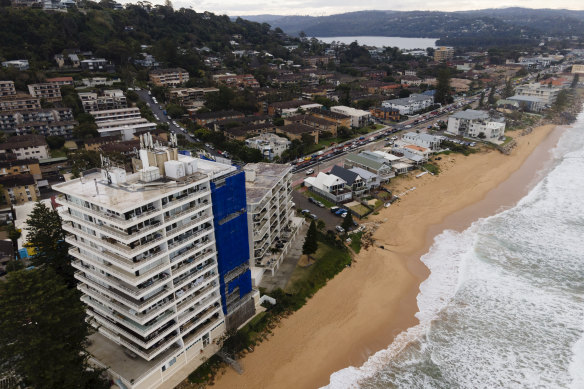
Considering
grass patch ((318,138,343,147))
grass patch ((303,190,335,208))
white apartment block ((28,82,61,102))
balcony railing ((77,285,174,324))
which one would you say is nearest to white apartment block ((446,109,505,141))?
grass patch ((318,138,343,147))

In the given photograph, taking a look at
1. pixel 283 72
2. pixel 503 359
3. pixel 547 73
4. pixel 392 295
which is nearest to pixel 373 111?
pixel 283 72

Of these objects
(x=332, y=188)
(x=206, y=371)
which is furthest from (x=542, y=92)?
(x=206, y=371)

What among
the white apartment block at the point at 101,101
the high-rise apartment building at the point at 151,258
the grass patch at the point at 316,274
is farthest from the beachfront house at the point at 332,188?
the white apartment block at the point at 101,101

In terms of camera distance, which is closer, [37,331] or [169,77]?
[37,331]

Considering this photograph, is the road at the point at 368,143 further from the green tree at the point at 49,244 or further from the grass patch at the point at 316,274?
the green tree at the point at 49,244

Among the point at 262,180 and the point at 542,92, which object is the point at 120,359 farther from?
the point at 542,92

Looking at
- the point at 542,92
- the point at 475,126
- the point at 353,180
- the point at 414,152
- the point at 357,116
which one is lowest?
the point at 414,152
